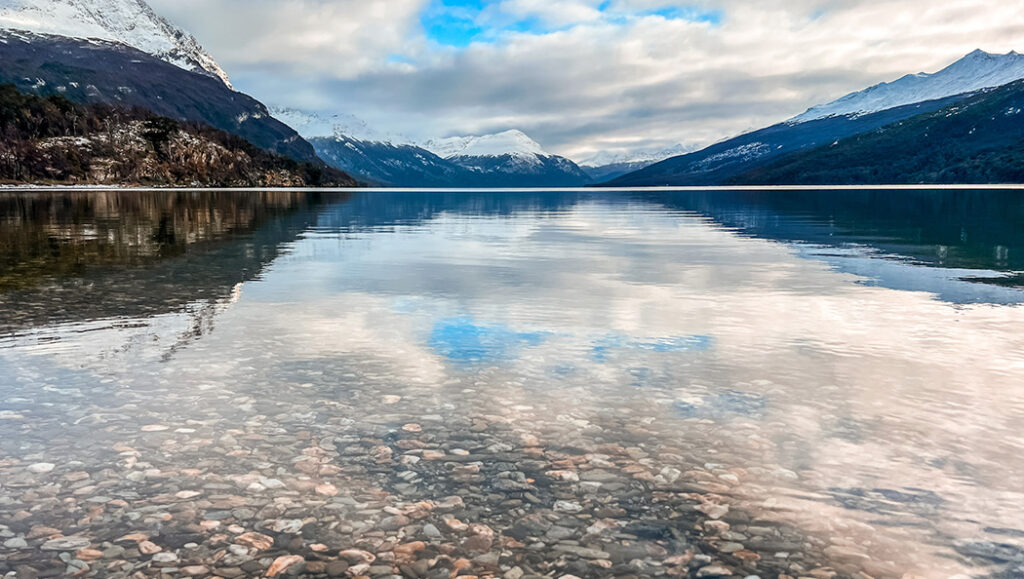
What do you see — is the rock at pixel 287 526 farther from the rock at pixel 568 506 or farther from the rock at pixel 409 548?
the rock at pixel 568 506

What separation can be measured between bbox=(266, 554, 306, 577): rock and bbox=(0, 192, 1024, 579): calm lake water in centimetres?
4

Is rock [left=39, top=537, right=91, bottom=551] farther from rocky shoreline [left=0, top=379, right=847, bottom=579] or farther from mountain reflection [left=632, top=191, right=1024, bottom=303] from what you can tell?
mountain reflection [left=632, top=191, right=1024, bottom=303]

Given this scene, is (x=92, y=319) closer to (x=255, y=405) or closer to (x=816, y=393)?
(x=255, y=405)

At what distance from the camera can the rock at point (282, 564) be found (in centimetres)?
759

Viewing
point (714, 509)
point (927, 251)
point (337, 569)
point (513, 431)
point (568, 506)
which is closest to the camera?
point (337, 569)

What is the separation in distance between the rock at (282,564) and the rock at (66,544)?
2400 millimetres

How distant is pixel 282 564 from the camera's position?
775 centimetres

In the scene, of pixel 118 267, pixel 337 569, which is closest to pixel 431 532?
pixel 337 569

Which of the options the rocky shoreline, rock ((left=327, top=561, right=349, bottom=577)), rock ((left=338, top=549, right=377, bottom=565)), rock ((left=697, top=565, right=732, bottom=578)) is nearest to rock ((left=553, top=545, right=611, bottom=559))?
the rocky shoreline

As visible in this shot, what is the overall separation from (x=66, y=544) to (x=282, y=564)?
274 centimetres

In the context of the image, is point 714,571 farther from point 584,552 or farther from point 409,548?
point 409,548

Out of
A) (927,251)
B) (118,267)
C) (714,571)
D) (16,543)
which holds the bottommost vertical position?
(714,571)

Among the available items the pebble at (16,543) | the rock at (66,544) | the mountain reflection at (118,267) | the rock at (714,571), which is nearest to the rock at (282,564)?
the rock at (66,544)

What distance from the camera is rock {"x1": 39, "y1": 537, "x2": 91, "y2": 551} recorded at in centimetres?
791
